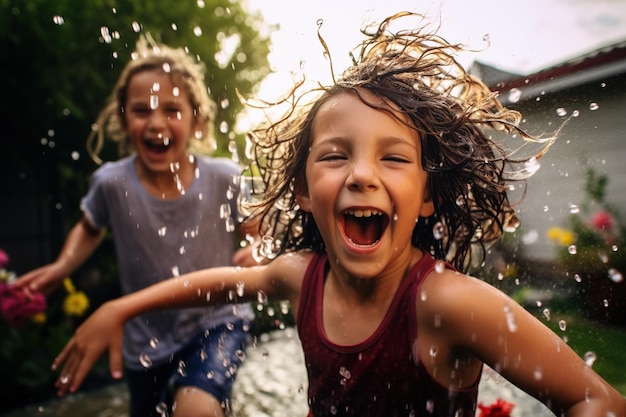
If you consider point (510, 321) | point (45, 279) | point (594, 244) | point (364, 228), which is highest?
point (364, 228)

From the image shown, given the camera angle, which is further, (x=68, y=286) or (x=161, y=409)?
(x=68, y=286)

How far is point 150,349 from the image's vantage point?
2547 mm

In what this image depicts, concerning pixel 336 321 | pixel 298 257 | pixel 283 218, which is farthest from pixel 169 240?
pixel 336 321

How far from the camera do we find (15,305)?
3.74m

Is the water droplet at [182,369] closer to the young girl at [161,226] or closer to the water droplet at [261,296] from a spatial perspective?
the young girl at [161,226]

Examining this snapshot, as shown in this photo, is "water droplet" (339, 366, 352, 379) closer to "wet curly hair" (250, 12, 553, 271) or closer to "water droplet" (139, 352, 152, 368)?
"wet curly hair" (250, 12, 553, 271)

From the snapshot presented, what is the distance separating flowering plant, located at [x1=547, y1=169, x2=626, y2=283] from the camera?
482 cm

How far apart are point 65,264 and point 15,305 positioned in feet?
4.21

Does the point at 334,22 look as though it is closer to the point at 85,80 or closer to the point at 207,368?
the point at 207,368

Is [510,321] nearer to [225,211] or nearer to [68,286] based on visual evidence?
[225,211]

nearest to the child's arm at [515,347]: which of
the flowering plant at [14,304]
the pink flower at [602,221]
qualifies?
the flowering plant at [14,304]

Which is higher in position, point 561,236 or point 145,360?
point 145,360

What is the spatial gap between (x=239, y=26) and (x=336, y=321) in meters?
4.31

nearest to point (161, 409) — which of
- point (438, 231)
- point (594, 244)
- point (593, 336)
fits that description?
point (438, 231)
